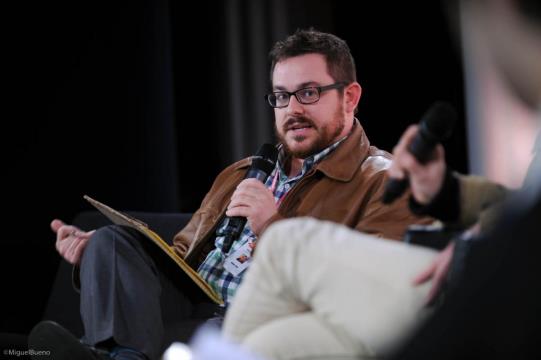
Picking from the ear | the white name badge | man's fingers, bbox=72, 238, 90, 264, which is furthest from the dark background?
the white name badge

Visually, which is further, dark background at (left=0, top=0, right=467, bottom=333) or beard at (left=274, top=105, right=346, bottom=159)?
dark background at (left=0, top=0, right=467, bottom=333)

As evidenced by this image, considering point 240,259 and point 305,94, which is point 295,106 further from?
point 240,259

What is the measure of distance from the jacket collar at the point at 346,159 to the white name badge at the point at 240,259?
27 cm

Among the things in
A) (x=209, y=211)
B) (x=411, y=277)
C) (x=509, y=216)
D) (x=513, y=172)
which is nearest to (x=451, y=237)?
(x=411, y=277)

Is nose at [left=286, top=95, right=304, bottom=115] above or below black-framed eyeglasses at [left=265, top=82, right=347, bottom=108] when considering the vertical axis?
below

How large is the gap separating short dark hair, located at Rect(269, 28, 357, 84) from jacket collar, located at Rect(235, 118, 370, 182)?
170 millimetres

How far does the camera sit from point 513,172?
1478 millimetres

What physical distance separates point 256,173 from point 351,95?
0.38m

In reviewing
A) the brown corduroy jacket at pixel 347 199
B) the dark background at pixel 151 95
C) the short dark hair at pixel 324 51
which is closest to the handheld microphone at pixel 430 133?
the brown corduroy jacket at pixel 347 199

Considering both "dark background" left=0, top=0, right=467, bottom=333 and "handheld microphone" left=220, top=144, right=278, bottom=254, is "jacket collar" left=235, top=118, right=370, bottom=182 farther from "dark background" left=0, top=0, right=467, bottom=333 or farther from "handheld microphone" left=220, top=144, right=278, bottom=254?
"dark background" left=0, top=0, right=467, bottom=333

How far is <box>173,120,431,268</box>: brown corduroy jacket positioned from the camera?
5.94 feet

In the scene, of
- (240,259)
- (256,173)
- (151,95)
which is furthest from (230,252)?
(151,95)

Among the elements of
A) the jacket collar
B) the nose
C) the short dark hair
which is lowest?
the jacket collar

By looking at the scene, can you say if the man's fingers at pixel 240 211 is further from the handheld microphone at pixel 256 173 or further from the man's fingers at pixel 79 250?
the man's fingers at pixel 79 250
